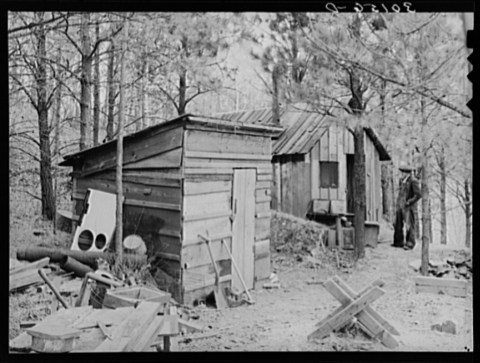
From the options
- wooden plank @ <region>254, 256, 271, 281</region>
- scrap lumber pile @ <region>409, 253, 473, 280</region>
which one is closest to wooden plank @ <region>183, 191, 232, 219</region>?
wooden plank @ <region>254, 256, 271, 281</region>

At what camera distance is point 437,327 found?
3.15 meters

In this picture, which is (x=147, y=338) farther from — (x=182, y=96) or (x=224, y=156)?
(x=182, y=96)

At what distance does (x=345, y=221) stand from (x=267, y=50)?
1.12 meters

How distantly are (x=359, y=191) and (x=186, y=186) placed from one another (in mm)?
1034

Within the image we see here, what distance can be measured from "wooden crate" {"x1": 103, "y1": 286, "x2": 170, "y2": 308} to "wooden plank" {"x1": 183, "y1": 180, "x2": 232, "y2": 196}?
591 mm

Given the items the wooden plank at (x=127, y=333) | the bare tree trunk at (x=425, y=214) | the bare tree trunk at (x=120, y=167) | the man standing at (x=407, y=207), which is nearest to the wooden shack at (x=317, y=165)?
the man standing at (x=407, y=207)

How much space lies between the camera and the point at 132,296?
310 cm

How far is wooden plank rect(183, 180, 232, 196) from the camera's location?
3.12m

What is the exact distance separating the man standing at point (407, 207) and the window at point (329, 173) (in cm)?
38

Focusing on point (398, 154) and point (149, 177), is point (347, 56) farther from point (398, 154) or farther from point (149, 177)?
point (149, 177)

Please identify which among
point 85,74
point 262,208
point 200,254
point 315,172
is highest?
point 85,74

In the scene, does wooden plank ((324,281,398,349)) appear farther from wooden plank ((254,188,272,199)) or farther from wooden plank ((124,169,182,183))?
wooden plank ((124,169,182,183))

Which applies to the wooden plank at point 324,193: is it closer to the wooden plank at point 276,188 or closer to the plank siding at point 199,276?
the wooden plank at point 276,188

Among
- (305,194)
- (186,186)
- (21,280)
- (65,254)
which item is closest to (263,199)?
(305,194)
